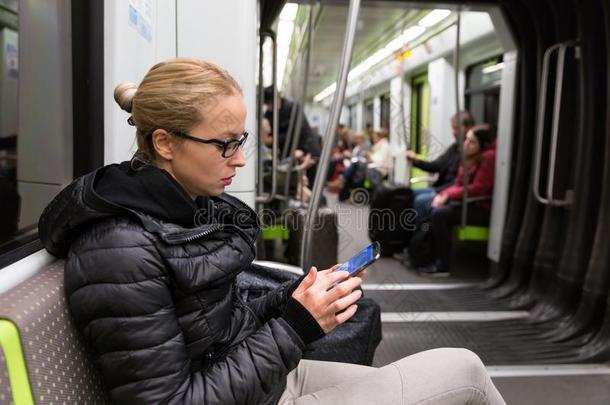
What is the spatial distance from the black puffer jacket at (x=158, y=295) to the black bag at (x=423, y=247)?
339 cm

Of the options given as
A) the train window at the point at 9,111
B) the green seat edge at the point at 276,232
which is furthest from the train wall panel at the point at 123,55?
the green seat edge at the point at 276,232

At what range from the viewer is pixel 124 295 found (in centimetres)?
85

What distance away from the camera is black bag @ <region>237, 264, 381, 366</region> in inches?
60.6

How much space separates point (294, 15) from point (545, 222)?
3.12 metres

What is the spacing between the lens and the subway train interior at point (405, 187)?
147 cm

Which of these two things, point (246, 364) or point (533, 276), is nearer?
point (246, 364)

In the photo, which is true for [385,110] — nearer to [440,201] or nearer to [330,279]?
[440,201]

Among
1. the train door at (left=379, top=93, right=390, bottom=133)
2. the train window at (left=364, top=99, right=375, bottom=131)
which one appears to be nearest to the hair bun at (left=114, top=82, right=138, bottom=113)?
the train door at (left=379, top=93, right=390, bottom=133)

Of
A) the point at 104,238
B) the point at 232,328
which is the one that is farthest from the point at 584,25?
the point at 104,238

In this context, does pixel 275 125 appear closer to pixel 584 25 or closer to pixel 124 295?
pixel 584 25

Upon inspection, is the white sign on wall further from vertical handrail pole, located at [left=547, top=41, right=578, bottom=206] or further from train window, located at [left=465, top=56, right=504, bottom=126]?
train window, located at [left=465, top=56, right=504, bottom=126]

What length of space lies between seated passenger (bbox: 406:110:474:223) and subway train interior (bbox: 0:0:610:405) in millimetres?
22

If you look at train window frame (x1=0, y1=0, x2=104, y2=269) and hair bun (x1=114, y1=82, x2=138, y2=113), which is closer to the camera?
hair bun (x1=114, y1=82, x2=138, y2=113)

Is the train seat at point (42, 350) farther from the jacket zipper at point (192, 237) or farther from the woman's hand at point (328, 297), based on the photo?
the woman's hand at point (328, 297)
